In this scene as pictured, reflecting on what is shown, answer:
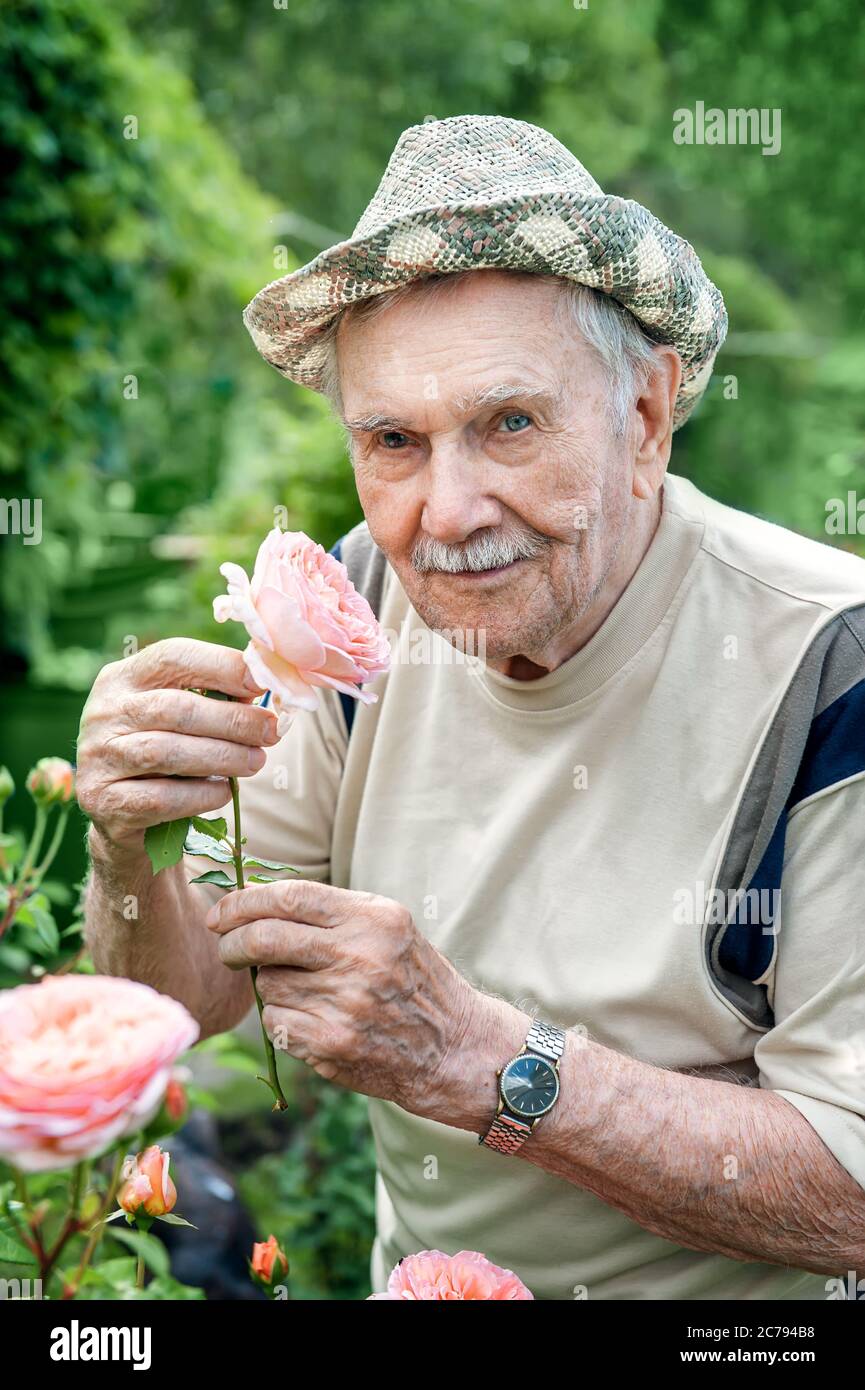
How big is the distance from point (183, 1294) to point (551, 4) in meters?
12.1

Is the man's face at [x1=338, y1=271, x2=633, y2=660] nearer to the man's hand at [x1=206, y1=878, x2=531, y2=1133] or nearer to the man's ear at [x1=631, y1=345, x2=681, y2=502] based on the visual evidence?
the man's ear at [x1=631, y1=345, x2=681, y2=502]

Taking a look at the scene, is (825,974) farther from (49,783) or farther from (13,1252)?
(49,783)

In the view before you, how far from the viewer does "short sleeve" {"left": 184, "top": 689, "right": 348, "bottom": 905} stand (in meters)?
2.19

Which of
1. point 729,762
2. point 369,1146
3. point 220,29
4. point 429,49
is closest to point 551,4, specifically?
point 429,49

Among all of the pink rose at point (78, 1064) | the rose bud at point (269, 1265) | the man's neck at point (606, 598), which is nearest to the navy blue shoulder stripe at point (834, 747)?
the man's neck at point (606, 598)

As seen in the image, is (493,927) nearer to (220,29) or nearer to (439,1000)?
(439,1000)

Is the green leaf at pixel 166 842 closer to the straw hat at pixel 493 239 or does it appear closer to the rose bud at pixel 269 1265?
the rose bud at pixel 269 1265

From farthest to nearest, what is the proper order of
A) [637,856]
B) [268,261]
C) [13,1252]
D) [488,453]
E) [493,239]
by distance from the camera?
[268,261] < [637,856] < [488,453] < [493,239] < [13,1252]

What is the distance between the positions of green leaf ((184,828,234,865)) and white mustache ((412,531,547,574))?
48 cm

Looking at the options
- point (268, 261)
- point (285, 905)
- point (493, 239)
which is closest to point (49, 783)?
point (285, 905)

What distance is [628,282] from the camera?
172 centimetres

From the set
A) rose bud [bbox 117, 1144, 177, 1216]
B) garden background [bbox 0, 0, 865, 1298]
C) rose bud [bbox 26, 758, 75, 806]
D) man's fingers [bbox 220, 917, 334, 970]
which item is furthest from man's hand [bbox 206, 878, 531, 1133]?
garden background [bbox 0, 0, 865, 1298]

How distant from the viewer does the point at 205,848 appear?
61.4 inches

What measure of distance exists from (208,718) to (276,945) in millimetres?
268
